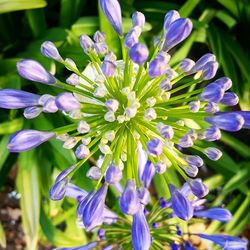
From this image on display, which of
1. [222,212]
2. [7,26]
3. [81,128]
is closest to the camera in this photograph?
[81,128]

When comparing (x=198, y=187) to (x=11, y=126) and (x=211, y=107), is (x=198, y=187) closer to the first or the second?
(x=211, y=107)

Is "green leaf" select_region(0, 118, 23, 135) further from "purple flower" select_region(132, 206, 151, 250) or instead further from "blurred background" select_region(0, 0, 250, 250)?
"purple flower" select_region(132, 206, 151, 250)

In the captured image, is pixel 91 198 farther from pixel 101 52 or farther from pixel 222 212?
pixel 222 212

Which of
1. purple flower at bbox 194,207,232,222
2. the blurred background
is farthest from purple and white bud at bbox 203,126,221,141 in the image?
the blurred background

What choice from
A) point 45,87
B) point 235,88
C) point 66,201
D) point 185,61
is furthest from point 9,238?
point 185,61

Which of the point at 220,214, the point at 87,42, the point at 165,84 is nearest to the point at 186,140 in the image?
the point at 165,84

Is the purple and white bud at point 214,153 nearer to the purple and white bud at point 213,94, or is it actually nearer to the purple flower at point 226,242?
the purple and white bud at point 213,94

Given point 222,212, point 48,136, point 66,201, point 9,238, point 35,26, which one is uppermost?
point 48,136

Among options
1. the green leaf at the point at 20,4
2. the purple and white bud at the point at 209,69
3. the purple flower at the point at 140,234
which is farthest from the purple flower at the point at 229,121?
the green leaf at the point at 20,4
